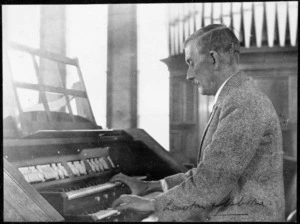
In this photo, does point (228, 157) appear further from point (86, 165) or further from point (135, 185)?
point (86, 165)

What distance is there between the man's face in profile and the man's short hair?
3 centimetres

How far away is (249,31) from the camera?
571 centimetres

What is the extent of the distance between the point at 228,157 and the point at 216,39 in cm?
58

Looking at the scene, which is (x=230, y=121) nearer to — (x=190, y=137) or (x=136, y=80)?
(x=190, y=137)

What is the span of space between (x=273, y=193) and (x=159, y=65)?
14.5ft

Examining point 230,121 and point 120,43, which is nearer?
point 230,121

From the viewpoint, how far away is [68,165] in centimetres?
272

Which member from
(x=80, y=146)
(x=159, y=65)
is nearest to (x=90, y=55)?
(x=159, y=65)

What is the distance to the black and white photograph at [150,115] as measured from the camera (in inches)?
74.0

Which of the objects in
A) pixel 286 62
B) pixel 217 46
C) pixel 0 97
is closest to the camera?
pixel 217 46

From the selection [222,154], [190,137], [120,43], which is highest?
[120,43]

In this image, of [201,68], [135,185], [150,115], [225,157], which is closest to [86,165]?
[135,185]

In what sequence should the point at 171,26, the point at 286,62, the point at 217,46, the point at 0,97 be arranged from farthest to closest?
the point at 171,26
the point at 286,62
the point at 0,97
the point at 217,46
